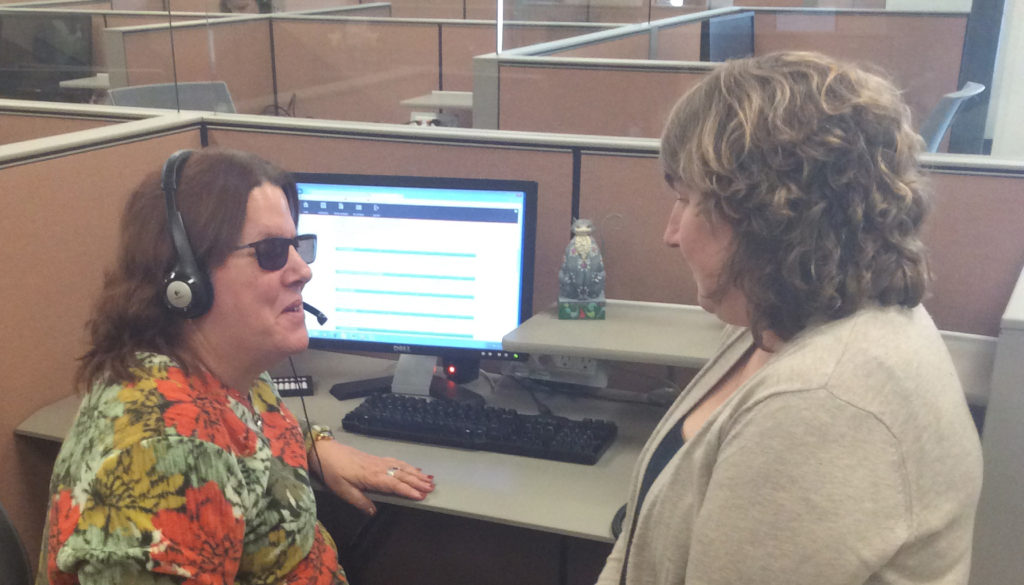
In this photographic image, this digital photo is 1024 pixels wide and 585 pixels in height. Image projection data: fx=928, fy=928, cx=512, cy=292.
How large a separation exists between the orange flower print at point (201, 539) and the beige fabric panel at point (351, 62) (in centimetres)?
422

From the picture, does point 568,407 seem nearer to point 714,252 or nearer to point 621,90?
point 714,252

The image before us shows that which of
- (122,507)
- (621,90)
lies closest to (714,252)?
(122,507)

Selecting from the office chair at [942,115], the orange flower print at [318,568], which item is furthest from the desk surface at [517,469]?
the office chair at [942,115]

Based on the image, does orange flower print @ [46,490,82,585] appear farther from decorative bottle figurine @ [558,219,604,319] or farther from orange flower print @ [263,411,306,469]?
decorative bottle figurine @ [558,219,604,319]

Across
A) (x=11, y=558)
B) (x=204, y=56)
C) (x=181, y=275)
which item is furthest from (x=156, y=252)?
(x=204, y=56)

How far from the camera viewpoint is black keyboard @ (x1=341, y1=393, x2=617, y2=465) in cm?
144

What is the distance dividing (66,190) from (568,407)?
95 cm

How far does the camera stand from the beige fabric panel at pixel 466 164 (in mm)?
1667

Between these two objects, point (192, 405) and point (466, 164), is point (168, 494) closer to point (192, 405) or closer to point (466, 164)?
point (192, 405)

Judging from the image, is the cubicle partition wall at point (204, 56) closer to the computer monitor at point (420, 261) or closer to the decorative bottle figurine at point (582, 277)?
the computer monitor at point (420, 261)

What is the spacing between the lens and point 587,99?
2.74 metres

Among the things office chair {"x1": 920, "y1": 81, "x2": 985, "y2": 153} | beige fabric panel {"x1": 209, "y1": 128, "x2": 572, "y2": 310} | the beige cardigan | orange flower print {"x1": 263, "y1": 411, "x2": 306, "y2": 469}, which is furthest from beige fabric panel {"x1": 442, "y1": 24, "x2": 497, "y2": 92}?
the beige cardigan

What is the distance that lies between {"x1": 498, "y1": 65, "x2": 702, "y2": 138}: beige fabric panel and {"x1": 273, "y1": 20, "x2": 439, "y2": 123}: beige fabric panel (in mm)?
2377

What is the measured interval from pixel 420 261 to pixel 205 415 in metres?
0.67
